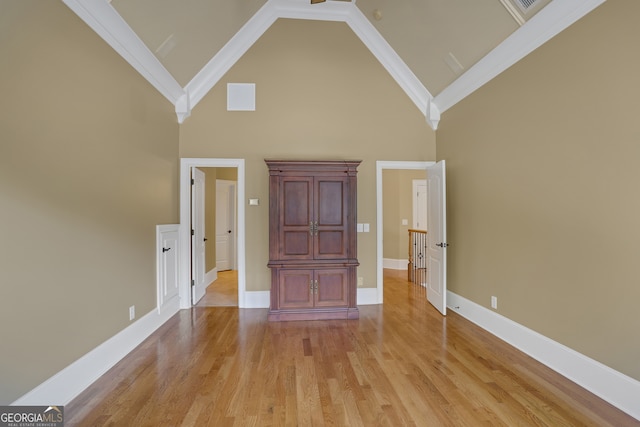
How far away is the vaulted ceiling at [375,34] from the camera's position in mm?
2715

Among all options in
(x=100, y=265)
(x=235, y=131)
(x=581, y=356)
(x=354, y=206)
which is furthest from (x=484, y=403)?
(x=235, y=131)

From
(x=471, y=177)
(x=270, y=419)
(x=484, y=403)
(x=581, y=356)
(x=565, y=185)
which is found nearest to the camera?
(x=270, y=419)

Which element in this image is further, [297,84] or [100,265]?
[297,84]

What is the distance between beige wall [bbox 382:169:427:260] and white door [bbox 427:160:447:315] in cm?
297

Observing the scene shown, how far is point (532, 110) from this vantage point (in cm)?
291

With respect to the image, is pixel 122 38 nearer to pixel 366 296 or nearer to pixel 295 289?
pixel 295 289

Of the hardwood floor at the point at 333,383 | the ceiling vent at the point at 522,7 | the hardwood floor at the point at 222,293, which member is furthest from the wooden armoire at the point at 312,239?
the ceiling vent at the point at 522,7

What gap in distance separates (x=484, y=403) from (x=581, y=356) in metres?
1.00

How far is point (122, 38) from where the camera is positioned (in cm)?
279

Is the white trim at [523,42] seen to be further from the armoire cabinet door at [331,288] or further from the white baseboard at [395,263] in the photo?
the white baseboard at [395,263]

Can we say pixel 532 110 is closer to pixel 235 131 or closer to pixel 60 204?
pixel 235 131

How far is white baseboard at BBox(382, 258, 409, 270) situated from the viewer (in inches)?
301

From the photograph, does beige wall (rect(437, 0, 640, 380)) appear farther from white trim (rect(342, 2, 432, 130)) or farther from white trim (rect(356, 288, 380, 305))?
white trim (rect(356, 288, 380, 305))

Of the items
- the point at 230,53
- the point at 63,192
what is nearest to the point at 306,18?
the point at 230,53
